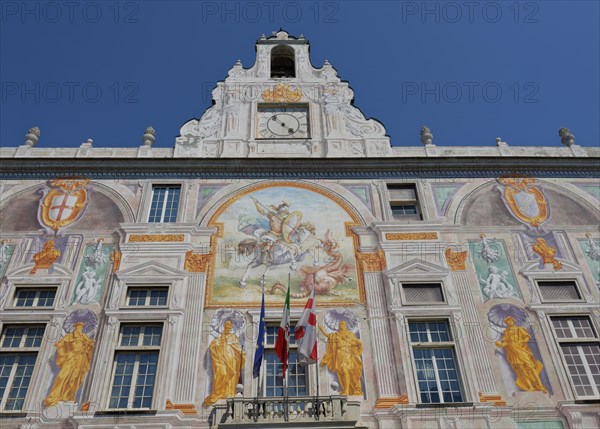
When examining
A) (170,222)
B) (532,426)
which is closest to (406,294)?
(532,426)

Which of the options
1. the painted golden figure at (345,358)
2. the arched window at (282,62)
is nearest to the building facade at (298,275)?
the painted golden figure at (345,358)

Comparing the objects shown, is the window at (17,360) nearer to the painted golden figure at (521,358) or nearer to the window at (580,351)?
the painted golden figure at (521,358)

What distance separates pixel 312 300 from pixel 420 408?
4187 millimetres

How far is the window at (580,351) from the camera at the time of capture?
18.2 meters

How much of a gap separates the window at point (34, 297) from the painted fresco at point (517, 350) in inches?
547

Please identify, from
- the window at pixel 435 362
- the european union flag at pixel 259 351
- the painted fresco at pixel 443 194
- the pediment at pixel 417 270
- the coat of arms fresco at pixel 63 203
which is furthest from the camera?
the painted fresco at pixel 443 194

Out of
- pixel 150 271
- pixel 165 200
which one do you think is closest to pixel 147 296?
pixel 150 271

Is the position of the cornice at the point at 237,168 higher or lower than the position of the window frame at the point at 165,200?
higher

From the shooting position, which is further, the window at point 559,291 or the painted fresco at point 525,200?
the painted fresco at point 525,200

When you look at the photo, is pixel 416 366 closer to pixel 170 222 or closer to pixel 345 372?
pixel 345 372

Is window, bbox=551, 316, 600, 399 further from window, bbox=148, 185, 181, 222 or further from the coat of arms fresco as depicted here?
the coat of arms fresco

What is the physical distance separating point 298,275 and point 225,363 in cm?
389

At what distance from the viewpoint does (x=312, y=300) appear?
1792 cm

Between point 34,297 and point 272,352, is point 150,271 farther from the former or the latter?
point 272,352
